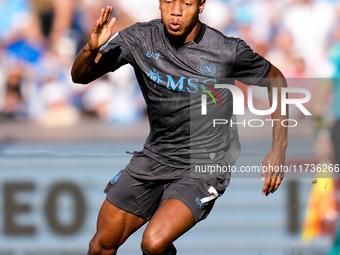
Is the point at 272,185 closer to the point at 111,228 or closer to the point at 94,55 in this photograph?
the point at 111,228

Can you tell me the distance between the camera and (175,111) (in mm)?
3150

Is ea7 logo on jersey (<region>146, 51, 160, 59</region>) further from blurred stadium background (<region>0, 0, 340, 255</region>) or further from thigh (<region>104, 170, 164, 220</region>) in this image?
blurred stadium background (<region>0, 0, 340, 255</region>)

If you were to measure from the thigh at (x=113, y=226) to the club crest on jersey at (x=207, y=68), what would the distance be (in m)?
1.15

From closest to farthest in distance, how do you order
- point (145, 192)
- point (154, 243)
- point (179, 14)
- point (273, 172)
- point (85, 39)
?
point (154, 243) → point (179, 14) → point (273, 172) → point (145, 192) → point (85, 39)

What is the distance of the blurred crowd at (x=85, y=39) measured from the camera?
5.70 m

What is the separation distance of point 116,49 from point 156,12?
9.37 feet

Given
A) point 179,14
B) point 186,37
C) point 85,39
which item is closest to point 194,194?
point 186,37

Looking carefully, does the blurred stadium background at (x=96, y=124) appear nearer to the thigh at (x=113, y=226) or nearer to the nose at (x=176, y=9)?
the thigh at (x=113, y=226)

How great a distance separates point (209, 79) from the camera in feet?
10.3

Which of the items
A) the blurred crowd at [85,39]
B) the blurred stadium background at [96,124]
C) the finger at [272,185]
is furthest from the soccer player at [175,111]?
the blurred crowd at [85,39]

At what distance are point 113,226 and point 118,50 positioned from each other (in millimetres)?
1249

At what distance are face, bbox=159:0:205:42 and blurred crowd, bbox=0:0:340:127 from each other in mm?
2820

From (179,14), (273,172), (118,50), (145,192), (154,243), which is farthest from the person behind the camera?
(145,192)

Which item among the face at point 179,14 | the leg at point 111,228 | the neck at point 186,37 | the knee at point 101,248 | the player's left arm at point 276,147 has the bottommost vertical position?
the knee at point 101,248
